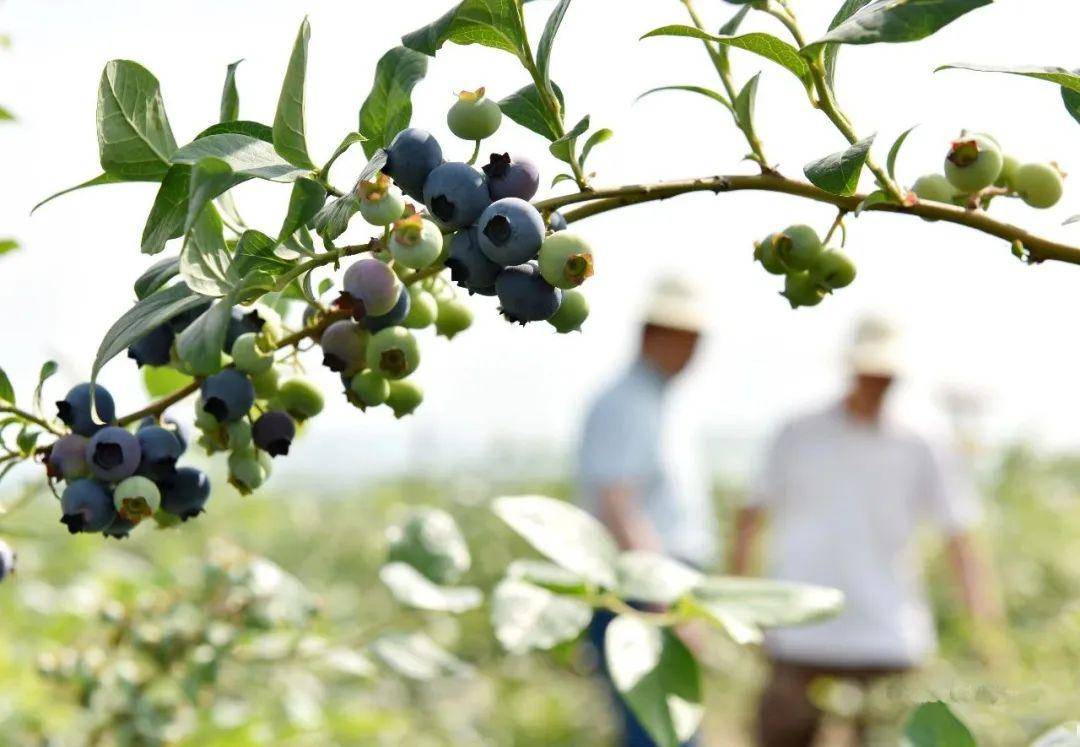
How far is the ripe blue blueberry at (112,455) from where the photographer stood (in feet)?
2.15

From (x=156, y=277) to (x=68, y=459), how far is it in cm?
12

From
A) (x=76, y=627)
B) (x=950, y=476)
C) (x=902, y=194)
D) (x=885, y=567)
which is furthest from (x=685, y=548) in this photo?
(x=902, y=194)

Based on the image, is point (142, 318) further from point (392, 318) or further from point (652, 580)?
point (652, 580)

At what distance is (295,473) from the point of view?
1047 centimetres

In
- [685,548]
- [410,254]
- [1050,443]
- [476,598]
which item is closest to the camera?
[410,254]

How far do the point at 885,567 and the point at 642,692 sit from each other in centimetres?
382

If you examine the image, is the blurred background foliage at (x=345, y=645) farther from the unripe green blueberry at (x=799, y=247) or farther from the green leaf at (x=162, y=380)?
the unripe green blueberry at (x=799, y=247)

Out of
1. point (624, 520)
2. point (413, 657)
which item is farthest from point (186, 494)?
point (624, 520)

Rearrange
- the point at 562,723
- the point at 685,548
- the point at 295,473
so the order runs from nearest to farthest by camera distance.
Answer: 1. the point at 685,548
2. the point at 562,723
3. the point at 295,473

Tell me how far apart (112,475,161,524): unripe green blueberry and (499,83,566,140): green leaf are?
1.00ft

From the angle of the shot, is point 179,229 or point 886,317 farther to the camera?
point 886,317

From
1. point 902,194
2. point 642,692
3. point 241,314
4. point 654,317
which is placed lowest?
point 642,692

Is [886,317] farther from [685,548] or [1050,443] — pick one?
[1050,443]

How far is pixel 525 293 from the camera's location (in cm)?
61
